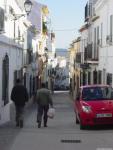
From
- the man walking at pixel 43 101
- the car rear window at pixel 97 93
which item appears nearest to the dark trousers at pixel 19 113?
the man walking at pixel 43 101

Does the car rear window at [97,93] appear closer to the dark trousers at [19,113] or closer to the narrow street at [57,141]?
the narrow street at [57,141]

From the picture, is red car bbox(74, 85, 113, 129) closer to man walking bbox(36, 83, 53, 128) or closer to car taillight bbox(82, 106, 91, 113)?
car taillight bbox(82, 106, 91, 113)

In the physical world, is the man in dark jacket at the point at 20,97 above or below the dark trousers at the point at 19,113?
above

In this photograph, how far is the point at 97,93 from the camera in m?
19.2

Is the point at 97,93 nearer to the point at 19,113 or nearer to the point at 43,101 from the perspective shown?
the point at 43,101

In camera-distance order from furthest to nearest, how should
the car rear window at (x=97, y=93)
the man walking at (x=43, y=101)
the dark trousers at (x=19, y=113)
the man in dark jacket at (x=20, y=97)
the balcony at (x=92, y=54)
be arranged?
the balcony at (x=92, y=54) → the dark trousers at (x=19, y=113) → the man in dark jacket at (x=20, y=97) → the man walking at (x=43, y=101) → the car rear window at (x=97, y=93)

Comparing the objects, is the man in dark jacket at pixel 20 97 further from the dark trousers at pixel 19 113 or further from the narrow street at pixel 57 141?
the narrow street at pixel 57 141

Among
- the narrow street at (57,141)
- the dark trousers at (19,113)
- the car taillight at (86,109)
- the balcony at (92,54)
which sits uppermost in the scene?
the balcony at (92,54)

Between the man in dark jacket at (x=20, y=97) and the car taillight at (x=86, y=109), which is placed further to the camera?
the man in dark jacket at (x=20, y=97)

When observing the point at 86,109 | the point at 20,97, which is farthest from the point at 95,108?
the point at 20,97

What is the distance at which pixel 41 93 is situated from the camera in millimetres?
19594

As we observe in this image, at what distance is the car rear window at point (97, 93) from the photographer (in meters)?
18.9

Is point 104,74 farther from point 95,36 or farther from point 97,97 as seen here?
point 97,97

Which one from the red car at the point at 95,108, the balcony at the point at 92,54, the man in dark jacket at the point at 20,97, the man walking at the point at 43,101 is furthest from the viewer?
the balcony at the point at 92,54
